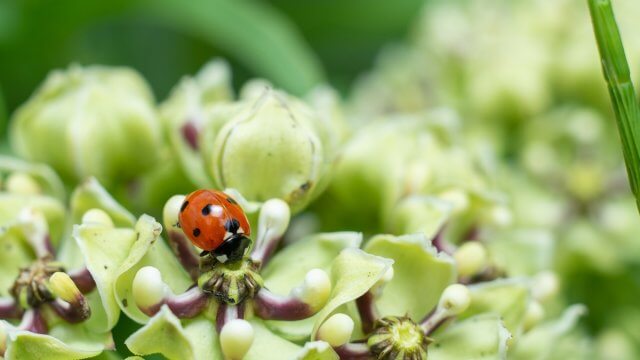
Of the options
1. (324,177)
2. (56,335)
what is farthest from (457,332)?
(56,335)

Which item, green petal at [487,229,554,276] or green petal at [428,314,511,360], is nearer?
green petal at [428,314,511,360]

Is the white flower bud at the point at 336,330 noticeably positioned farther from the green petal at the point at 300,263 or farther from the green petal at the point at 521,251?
the green petal at the point at 521,251

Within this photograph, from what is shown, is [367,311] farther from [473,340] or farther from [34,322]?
[34,322]

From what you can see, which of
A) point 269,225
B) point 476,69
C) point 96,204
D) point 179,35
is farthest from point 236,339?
point 179,35

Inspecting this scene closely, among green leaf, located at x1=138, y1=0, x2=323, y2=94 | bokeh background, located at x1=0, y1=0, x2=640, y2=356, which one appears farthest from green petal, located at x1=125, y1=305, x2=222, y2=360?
green leaf, located at x1=138, y1=0, x2=323, y2=94

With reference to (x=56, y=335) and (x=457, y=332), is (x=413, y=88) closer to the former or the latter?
(x=457, y=332)

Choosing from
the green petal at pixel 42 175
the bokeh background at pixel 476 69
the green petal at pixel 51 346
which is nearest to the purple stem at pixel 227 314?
the green petal at pixel 51 346

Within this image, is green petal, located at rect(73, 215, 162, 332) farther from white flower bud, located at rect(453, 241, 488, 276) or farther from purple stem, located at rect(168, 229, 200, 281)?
white flower bud, located at rect(453, 241, 488, 276)
